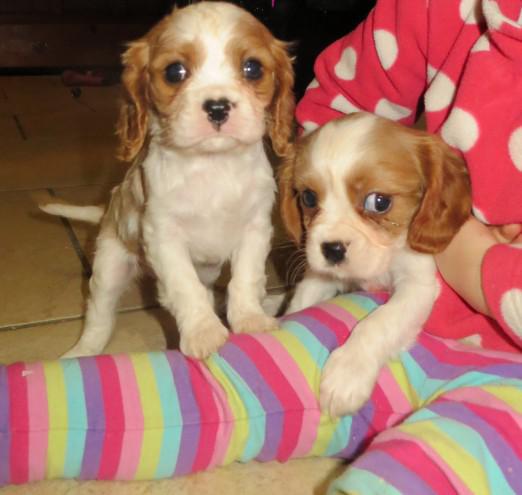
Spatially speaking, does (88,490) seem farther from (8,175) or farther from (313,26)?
(313,26)

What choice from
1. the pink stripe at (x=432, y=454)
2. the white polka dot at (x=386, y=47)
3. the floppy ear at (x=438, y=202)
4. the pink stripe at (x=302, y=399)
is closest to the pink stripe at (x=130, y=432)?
the pink stripe at (x=302, y=399)

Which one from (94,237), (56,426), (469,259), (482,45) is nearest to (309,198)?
(469,259)

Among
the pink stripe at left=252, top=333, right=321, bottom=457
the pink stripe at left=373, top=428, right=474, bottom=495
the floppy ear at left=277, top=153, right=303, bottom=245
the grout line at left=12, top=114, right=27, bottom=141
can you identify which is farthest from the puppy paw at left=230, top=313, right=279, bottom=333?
the grout line at left=12, top=114, right=27, bottom=141

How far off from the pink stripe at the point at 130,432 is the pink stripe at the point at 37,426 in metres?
0.13

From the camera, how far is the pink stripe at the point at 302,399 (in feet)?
4.45

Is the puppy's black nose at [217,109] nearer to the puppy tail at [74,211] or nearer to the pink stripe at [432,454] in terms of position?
the pink stripe at [432,454]

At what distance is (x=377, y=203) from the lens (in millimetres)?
1456

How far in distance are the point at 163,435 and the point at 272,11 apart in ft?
10.2

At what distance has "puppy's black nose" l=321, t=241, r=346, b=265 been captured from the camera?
1.42 m

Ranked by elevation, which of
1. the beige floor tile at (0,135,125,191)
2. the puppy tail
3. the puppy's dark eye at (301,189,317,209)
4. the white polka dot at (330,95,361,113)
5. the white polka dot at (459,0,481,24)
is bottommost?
the beige floor tile at (0,135,125,191)

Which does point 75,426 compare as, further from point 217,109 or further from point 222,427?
point 217,109

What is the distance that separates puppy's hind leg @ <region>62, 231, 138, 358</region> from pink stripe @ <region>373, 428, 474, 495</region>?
0.84 m

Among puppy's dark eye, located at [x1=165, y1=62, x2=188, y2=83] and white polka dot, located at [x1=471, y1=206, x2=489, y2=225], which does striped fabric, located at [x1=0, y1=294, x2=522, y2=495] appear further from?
puppy's dark eye, located at [x1=165, y1=62, x2=188, y2=83]

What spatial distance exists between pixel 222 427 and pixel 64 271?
3.37ft
